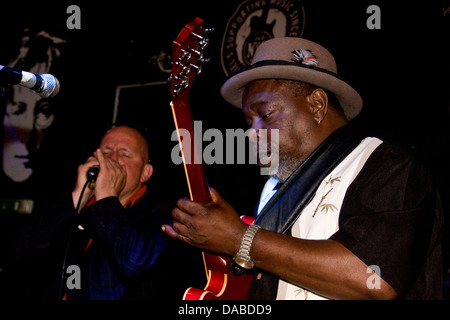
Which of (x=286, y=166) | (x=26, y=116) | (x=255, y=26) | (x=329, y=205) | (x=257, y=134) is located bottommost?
(x=329, y=205)

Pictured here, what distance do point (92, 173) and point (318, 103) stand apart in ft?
5.03

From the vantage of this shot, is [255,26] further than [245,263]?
Yes

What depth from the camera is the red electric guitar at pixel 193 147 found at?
1.64 m

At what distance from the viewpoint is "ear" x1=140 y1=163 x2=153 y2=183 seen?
9.76 feet

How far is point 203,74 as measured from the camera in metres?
3.97

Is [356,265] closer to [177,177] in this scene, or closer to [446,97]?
[446,97]

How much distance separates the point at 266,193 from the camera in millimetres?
2312

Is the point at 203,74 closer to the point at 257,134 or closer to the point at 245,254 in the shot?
the point at 257,134

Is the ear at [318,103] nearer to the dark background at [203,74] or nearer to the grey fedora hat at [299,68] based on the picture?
the grey fedora hat at [299,68]

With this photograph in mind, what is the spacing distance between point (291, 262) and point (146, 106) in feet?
13.2

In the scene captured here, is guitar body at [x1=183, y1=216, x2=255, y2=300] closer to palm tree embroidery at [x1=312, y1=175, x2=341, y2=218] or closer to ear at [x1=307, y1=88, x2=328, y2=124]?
palm tree embroidery at [x1=312, y1=175, x2=341, y2=218]

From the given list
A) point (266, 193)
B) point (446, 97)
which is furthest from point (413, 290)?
point (446, 97)

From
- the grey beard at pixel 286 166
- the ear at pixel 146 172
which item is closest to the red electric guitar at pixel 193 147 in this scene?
the grey beard at pixel 286 166

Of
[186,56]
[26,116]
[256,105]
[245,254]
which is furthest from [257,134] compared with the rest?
[26,116]
